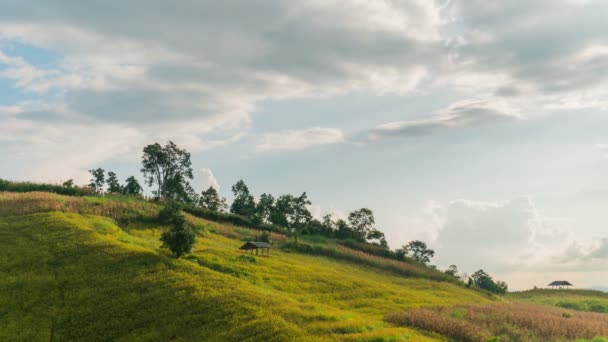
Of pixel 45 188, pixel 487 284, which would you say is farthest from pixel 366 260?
pixel 45 188

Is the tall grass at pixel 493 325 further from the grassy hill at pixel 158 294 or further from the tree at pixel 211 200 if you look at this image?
the tree at pixel 211 200

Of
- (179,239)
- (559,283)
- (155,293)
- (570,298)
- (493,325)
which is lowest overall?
(155,293)

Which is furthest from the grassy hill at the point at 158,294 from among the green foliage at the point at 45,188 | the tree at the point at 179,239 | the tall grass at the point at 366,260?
the green foliage at the point at 45,188

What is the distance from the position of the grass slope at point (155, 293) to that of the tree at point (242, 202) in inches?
2817

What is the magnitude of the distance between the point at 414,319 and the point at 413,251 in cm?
8884

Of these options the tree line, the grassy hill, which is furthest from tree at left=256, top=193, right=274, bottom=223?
the grassy hill

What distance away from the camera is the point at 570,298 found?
306 ft

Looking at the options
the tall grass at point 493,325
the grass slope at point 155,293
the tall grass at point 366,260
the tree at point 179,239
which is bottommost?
the grass slope at point 155,293

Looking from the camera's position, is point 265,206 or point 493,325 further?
point 265,206

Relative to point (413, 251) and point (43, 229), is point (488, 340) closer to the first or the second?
point (43, 229)

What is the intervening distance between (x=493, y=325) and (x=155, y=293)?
91.7 feet

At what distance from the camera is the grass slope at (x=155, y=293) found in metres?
31.6

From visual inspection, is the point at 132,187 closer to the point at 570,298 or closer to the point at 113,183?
the point at 113,183

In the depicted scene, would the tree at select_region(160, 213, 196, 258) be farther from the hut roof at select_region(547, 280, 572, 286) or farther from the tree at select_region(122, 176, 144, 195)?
the hut roof at select_region(547, 280, 572, 286)
